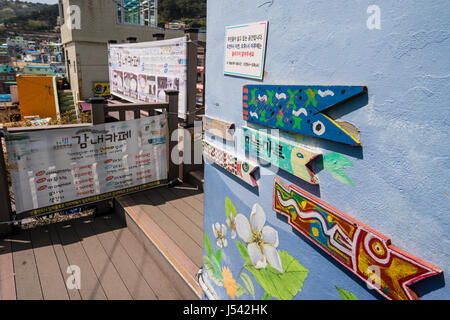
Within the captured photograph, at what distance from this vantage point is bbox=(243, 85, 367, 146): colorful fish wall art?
1.28 m

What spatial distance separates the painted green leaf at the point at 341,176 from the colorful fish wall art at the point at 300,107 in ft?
0.50

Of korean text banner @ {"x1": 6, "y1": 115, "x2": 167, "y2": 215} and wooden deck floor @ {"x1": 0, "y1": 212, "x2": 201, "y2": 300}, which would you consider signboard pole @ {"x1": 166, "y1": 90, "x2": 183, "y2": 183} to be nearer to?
korean text banner @ {"x1": 6, "y1": 115, "x2": 167, "y2": 215}

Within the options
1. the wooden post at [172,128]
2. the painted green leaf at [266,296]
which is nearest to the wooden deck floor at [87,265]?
the wooden post at [172,128]

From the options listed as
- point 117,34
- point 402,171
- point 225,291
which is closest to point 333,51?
point 402,171

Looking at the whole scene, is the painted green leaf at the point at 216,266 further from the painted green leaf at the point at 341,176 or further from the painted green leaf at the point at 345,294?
the painted green leaf at the point at 341,176

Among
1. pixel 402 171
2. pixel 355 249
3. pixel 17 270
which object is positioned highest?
pixel 402 171

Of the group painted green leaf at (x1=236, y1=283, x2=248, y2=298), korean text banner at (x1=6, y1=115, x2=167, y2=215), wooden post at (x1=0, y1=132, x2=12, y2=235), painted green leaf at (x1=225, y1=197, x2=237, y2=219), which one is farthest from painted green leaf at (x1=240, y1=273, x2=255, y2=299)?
wooden post at (x1=0, y1=132, x2=12, y2=235)

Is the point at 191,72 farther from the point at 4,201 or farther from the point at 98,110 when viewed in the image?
the point at 4,201

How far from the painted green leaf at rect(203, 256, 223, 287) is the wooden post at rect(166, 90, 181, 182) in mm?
2104

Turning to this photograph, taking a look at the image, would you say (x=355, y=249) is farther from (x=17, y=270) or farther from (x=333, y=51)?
(x=17, y=270)

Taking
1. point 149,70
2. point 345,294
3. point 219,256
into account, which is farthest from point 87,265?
point 149,70

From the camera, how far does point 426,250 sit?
1.07m

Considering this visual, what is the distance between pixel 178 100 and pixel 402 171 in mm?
3627

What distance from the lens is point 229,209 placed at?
2275mm
